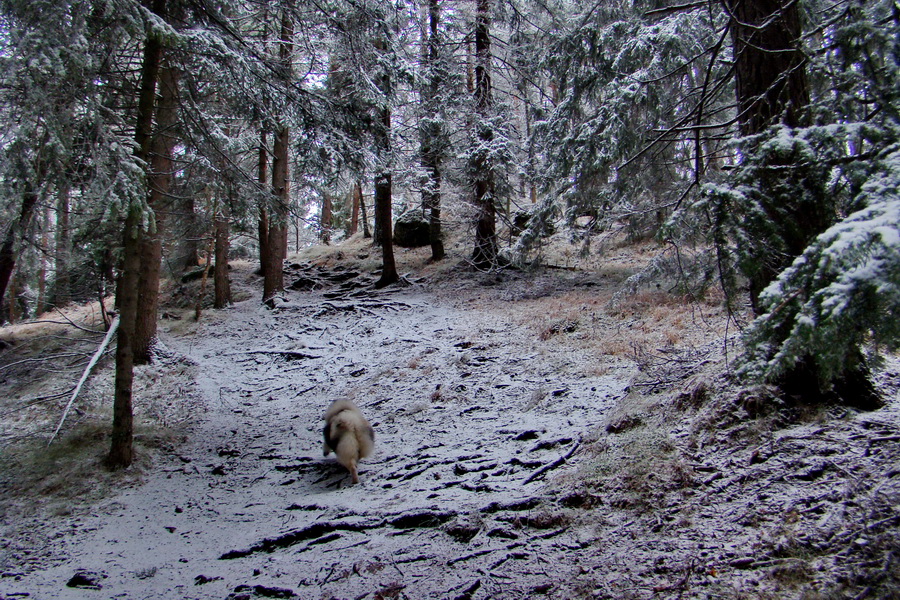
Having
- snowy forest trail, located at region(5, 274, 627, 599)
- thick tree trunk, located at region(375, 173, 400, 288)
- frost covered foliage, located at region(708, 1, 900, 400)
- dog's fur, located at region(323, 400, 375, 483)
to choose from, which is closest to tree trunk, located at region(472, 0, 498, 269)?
thick tree trunk, located at region(375, 173, 400, 288)

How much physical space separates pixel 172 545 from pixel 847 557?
5.86 metres

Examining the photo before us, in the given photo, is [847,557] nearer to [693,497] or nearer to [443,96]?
[693,497]

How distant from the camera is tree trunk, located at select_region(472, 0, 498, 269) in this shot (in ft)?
46.2

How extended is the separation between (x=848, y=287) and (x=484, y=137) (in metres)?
13.6

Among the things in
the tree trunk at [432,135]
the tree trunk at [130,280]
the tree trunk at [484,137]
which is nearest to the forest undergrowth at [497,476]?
the tree trunk at [130,280]

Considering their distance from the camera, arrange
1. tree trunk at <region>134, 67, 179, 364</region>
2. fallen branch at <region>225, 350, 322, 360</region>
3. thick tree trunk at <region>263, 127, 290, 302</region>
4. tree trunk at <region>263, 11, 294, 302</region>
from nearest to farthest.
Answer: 1. tree trunk at <region>134, 67, 179, 364</region>
2. fallen branch at <region>225, 350, 322, 360</region>
3. tree trunk at <region>263, 11, 294, 302</region>
4. thick tree trunk at <region>263, 127, 290, 302</region>

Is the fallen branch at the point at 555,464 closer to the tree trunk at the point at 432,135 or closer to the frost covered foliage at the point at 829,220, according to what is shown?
the frost covered foliage at the point at 829,220

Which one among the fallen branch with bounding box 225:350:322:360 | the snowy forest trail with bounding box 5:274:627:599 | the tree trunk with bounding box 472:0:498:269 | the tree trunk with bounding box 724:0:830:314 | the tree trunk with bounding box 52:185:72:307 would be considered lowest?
the snowy forest trail with bounding box 5:274:627:599

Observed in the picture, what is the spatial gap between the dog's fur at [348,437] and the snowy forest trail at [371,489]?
244 millimetres

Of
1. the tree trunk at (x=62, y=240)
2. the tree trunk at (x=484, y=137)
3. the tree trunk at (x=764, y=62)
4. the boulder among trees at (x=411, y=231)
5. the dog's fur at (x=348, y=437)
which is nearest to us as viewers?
the tree trunk at (x=764, y=62)

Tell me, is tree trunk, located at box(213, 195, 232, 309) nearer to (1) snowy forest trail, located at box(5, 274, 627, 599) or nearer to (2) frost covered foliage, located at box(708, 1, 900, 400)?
(1) snowy forest trail, located at box(5, 274, 627, 599)

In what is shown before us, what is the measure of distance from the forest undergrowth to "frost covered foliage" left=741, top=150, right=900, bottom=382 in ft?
4.55

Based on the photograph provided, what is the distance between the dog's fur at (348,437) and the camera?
5.79 m

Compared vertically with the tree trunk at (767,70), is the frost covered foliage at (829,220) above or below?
below
